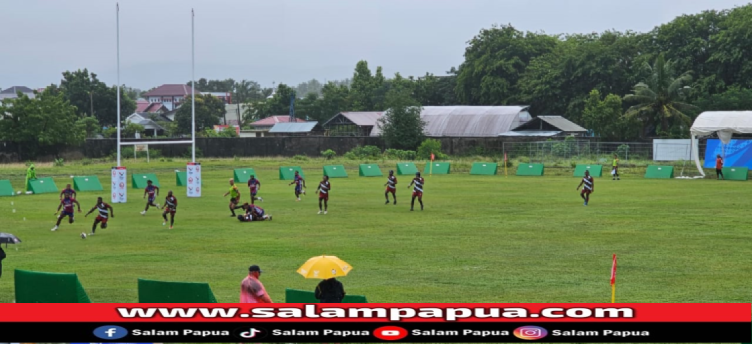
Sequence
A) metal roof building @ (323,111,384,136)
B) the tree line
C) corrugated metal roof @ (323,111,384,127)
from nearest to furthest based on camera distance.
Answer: the tree line, metal roof building @ (323,111,384,136), corrugated metal roof @ (323,111,384,127)

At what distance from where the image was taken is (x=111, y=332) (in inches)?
415

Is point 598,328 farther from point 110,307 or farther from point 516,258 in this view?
point 516,258

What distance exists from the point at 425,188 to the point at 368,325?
42.5 m

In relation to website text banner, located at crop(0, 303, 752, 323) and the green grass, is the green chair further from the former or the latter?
website text banner, located at crop(0, 303, 752, 323)

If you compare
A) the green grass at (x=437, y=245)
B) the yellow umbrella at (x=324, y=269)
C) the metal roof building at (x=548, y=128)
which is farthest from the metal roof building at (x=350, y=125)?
the yellow umbrella at (x=324, y=269)

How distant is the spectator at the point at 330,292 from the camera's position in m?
14.0

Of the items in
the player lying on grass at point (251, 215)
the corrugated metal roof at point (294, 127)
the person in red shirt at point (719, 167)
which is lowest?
the player lying on grass at point (251, 215)

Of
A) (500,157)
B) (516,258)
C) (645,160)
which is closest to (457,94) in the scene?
(500,157)

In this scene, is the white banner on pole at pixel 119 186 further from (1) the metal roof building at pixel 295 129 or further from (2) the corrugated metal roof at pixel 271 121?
(2) the corrugated metal roof at pixel 271 121

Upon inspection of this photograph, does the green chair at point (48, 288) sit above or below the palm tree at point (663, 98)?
below

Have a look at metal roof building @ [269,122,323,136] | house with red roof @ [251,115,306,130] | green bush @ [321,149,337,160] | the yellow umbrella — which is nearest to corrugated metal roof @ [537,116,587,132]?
green bush @ [321,149,337,160]

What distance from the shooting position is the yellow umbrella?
555 inches

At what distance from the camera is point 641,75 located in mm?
93750

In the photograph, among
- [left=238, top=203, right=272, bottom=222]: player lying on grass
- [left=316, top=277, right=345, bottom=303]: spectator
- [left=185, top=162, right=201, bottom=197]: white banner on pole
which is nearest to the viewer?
[left=316, top=277, right=345, bottom=303]: spectator
